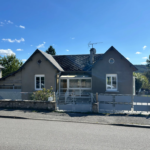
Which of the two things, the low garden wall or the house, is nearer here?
the low garden wall

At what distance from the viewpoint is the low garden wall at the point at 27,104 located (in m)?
11.5

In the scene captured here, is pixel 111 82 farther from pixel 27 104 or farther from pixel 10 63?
pixel 10 63

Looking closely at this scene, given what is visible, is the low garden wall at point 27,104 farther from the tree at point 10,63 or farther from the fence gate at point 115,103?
the tree at point 10,63

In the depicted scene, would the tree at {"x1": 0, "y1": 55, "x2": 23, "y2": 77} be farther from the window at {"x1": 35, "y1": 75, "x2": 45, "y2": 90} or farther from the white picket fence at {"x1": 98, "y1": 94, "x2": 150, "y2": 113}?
the white picket fence at {"x1": 98, "y1": 94, "x2": 150, "y2": 113}

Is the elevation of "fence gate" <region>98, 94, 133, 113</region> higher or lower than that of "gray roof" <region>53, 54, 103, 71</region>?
lower

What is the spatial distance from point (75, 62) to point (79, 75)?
9.32 ft

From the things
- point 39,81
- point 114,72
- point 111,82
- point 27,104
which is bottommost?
point 27,104

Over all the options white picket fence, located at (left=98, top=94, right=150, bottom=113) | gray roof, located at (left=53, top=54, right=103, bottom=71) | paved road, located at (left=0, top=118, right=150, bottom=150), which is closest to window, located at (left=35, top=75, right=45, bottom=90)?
gray roof, located at (left=53, top=54, right=103, bottom=71)

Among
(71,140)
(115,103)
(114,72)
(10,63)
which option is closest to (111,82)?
(114,72)

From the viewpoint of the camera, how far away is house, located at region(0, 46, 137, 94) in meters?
15.8

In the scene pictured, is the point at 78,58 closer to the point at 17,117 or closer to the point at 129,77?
the point at 129,77

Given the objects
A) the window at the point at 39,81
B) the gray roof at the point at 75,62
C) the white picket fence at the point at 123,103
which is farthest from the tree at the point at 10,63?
the white picket fence at the point at 123,103

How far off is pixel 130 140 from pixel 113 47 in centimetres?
1157

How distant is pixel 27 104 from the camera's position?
12.0m
